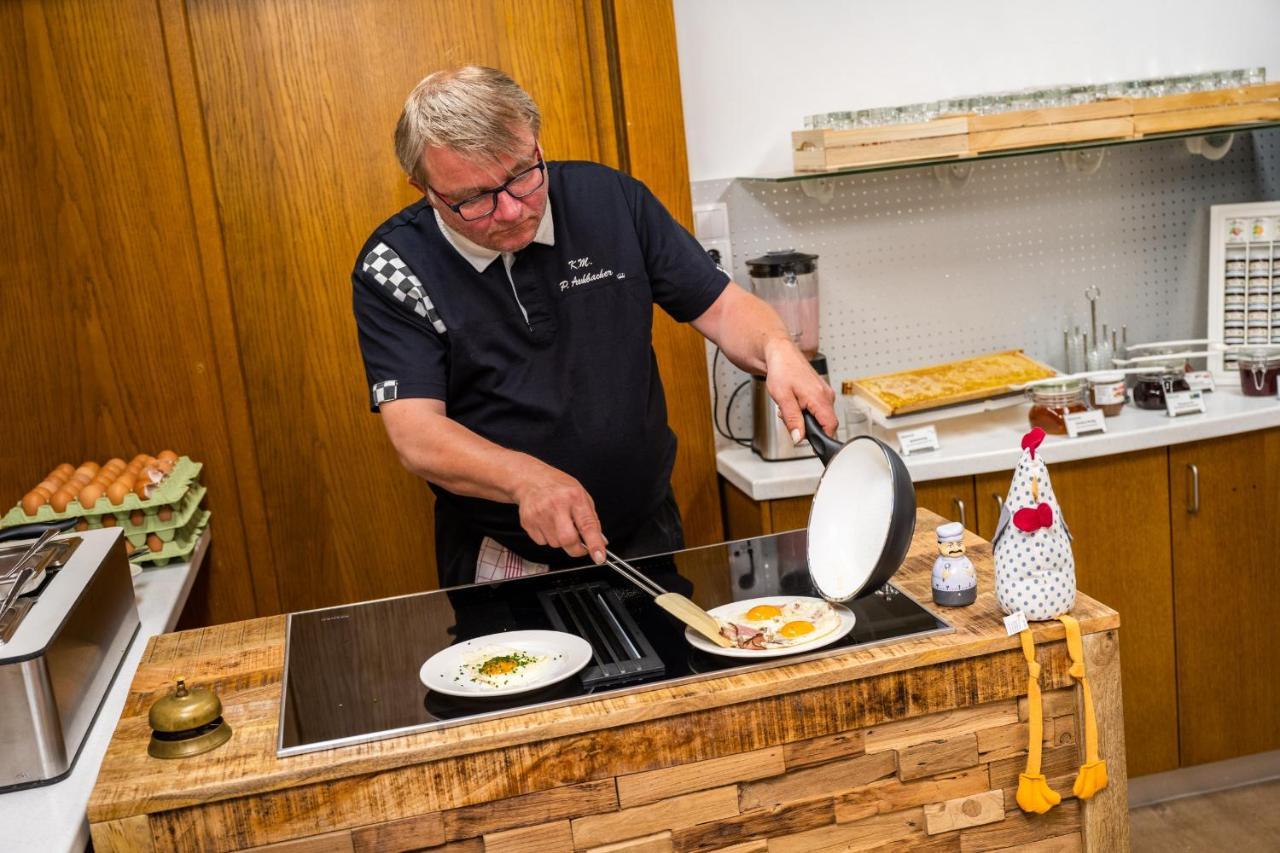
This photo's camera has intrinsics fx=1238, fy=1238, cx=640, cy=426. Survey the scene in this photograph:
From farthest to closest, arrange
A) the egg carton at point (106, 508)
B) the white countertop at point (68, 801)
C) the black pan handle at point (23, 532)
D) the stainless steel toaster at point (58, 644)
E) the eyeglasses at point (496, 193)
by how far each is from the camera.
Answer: the egg carton at point (106, 508) → the black pan handle at point (23, 532) → the eyeglasses at point (496, 193) → the stainless steel toaster at point (58, 644) → the white countertop at point (68, 801)

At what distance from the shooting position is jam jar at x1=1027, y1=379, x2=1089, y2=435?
9.95 feet

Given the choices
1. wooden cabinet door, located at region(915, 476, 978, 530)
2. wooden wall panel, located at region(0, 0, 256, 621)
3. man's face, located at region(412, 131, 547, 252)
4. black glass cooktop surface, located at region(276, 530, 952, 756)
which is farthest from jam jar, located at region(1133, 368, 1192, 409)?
wooden wall panel, located at region(0, 0, 256, 621)

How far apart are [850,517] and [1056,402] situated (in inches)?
56.8

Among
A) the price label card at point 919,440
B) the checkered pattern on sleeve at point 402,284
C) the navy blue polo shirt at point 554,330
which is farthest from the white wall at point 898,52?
the checkered pattern on sleeve at point 402,284

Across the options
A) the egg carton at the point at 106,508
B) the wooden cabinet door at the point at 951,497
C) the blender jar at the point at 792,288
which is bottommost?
the wooden cabinet door at the point at 951,497

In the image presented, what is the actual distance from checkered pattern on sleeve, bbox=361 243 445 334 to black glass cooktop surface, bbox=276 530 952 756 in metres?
0.52

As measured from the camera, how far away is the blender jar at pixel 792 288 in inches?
123

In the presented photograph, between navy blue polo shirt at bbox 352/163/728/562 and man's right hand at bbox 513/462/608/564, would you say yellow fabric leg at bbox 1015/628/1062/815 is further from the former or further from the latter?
navy blue polo shirt at bbox 352/163/728/562

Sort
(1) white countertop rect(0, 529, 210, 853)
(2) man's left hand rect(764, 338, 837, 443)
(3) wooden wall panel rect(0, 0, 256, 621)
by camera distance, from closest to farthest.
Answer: (1) white countertop rect(0, 529, 210, 853), (2) man's left hand rect(764, 338, 837, 443), (3) wooden wall panel rect(0, 0, 256, 621)

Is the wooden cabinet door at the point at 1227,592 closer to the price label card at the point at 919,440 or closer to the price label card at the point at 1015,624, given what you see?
the price label card at the point at 919,440

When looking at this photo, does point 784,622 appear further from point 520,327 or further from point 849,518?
point 520,327

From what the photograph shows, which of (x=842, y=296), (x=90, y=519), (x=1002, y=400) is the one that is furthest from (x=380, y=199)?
(x=1002, y=400)

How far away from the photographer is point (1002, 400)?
308cm

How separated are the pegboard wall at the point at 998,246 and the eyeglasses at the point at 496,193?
127 cm
